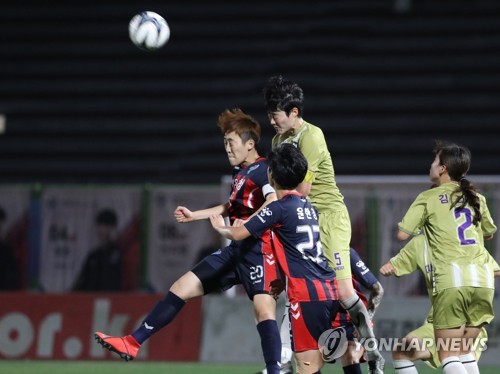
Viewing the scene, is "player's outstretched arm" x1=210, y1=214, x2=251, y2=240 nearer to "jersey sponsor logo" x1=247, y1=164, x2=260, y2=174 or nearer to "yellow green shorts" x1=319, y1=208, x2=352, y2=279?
"jersey sponsor logo" x1=247, y1=164, x2=260, y2=174

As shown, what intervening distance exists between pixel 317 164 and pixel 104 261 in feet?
20.2

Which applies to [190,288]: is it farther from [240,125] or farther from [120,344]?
[240,125]

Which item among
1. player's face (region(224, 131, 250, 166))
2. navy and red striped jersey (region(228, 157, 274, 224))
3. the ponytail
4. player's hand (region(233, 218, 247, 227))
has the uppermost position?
player's face (region(224, 131, 250, 166))

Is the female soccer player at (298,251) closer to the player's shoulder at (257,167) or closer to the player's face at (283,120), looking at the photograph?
the player's shoulder at (257,167)

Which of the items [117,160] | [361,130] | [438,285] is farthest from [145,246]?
[438,285]

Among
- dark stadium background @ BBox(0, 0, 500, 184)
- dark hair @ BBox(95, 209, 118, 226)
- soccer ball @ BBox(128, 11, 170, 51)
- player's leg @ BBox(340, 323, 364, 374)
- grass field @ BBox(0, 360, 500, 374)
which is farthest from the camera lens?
dark stadium background @ BBox(0, 0, 500, 184)

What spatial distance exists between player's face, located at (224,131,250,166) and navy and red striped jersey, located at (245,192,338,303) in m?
0.97

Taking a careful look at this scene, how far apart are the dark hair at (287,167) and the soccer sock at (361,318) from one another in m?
1.20

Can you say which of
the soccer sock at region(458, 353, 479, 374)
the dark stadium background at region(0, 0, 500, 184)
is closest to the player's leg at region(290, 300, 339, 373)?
the soccer sock at region(458, 353, 479, 374)

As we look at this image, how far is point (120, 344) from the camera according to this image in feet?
22.1

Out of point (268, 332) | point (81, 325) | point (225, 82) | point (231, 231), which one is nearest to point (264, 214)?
point (231, 231)

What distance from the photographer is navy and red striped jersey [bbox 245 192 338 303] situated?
610 cm

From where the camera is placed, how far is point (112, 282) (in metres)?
12.5

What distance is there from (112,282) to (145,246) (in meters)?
0.59
